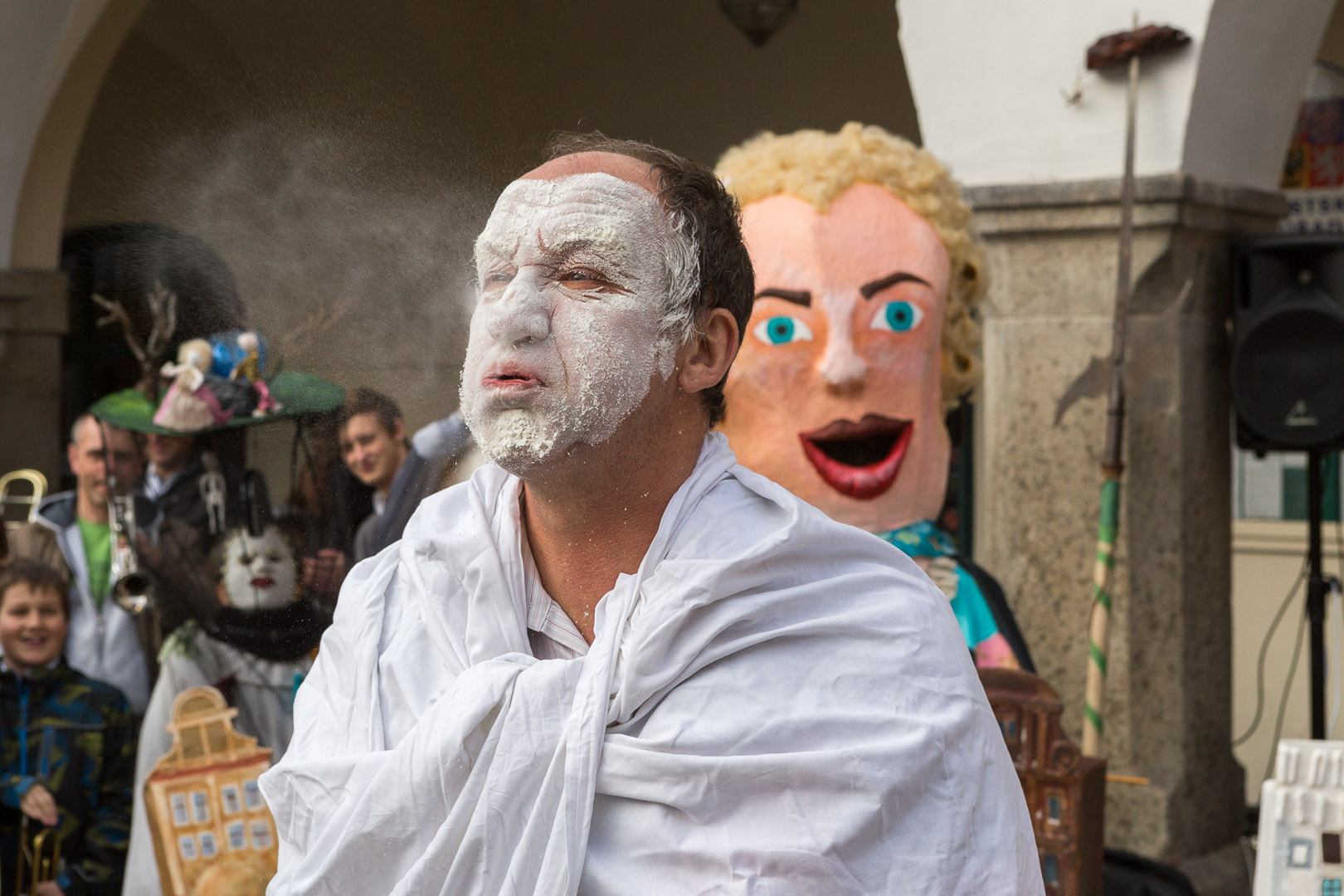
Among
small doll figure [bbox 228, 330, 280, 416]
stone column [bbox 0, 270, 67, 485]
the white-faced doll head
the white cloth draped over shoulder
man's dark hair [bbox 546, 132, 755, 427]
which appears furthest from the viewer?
stone column [bbox 0, 270, 67, 485]

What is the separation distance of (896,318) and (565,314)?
1779 millimetres

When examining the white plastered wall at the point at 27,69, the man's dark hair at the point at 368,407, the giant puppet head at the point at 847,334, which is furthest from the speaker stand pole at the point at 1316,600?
the white plastered wall at the point at 27,69

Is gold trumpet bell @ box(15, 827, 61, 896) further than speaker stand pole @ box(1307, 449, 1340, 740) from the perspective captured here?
No

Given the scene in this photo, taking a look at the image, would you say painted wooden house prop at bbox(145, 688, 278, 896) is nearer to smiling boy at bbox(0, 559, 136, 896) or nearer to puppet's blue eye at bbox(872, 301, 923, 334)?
smiling boy at bbox(0, 559, 136, 896)

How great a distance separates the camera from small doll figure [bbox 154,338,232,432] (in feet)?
11.1

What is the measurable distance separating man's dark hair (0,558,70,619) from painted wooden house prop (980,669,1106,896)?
237 cm

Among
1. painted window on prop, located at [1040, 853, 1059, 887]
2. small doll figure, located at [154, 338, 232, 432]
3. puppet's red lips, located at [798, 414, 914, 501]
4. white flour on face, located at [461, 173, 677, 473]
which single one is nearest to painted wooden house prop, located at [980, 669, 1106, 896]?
painted window on prop, located at [1040, 853, 1059, 887]

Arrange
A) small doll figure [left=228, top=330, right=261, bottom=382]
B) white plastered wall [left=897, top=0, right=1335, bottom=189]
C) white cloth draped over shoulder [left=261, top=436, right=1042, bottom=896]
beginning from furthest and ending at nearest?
white plastered wall [left=897, top=0, right=1335, bottom=189] < small doll figure [left=228, top=330, right=261, bottom=382] < white cloth draped over shoulder [left=261, top=436, right=1042, bottom=896]

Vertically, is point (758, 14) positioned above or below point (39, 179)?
above

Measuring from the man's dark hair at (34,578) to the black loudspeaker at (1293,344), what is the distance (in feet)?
10.7

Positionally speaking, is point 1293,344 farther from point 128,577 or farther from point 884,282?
point 128,577

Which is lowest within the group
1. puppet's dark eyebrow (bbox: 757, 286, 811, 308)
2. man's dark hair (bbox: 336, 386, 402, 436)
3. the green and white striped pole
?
the green and white striped pole

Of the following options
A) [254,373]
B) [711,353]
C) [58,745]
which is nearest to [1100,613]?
[254,373]

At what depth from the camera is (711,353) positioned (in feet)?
5.63
